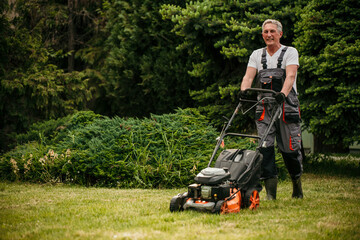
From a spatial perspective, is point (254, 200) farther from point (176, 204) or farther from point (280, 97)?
point (280, 97)

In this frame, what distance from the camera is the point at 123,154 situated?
25.2ft

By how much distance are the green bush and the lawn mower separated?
228 centimetres

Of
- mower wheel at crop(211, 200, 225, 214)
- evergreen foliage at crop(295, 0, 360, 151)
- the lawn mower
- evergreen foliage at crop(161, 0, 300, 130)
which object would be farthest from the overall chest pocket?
evergreen foliage at crop(161, 0, 300, 130)

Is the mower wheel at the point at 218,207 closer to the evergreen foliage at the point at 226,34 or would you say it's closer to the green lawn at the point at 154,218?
the green lawn at the point at 154,218

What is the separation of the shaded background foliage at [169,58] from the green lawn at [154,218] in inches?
96.3

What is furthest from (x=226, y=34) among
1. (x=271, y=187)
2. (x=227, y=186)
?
(x=227, y=186)

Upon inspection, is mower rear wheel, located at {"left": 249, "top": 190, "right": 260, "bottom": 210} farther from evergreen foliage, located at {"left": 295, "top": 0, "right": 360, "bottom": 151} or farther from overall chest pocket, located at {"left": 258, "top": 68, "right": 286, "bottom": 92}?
evergreen foliage, located at {"left": 295, "top": 0, "right": 360, "bottom": 151}

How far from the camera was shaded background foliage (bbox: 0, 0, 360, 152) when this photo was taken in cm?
827

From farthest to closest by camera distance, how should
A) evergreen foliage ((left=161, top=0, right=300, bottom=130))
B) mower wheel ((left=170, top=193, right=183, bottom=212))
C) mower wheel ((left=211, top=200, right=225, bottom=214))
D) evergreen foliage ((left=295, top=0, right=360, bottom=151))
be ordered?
evergreen foliage ((left=161, top=0, right=300, bottom=130)), evergreen foliage ((left=295, top=0, right=360, bottom=151)), mower wheel ((left=170, top=193, right=183, bottom=212)), mower wheel ((left=211, top=200, right=225, bottom=214))

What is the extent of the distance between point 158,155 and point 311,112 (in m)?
2.94

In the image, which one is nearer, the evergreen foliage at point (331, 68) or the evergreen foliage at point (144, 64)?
the evergreen foliage at point (331, 68)

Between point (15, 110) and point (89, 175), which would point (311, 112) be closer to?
point (89, 175)

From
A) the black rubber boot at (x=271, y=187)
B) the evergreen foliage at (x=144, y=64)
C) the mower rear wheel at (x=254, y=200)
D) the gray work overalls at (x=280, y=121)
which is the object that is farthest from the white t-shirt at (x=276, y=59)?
the evergreen foliage at (x=144, y=64)

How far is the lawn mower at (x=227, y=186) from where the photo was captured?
15.2 feet
